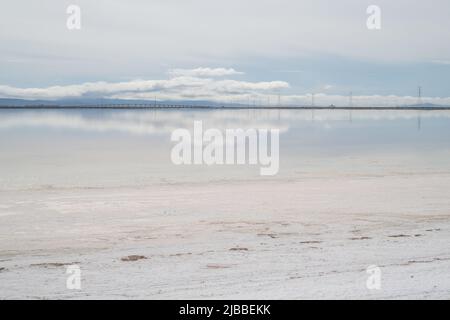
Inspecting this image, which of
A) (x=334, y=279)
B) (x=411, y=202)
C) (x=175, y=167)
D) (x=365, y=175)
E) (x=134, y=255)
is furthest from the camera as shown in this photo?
(x=175, y=167)

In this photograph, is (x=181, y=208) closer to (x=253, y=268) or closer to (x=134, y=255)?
(x=134, y=255)

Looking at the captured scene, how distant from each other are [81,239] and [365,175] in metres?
11.4

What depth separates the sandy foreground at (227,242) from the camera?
5656 millimetres

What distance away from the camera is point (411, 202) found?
11.7 metres

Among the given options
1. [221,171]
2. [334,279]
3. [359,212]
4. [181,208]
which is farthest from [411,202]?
[221,171]

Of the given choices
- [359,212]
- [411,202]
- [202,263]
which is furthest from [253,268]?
[411,202]

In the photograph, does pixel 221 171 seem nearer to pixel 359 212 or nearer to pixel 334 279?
pixel 359 212

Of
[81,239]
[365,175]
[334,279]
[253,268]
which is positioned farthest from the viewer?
[365,175]

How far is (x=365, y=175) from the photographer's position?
1748cm

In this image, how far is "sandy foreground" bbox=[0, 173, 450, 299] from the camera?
18.6ft

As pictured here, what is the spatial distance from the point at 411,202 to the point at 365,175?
5.83 m

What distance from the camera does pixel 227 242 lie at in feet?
25.9
